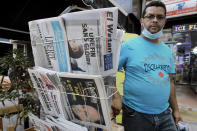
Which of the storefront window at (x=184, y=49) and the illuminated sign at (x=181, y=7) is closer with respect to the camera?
the illuminated sign at (x=181, y=7)

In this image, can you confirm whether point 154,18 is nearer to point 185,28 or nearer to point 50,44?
point 50,44

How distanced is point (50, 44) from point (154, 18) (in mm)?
819

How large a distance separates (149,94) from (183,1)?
292 cm

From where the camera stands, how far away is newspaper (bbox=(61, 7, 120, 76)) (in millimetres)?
464

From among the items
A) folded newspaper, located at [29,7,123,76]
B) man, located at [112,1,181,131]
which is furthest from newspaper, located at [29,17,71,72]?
man, located at [112,1,181,131]

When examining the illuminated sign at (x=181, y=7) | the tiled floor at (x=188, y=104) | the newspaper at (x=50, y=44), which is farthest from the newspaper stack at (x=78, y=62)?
the illuminated sign at (x=181, y=7)

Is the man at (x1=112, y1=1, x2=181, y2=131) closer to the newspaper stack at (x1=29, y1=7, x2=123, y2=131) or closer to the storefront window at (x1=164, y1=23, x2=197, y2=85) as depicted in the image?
the newspaper stack at (x1=29, y1=7, x2=123, y2=131)

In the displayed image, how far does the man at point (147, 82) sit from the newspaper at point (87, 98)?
50cm

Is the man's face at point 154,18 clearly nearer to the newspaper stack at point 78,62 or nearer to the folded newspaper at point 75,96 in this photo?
the newspaper stack at point 78,62

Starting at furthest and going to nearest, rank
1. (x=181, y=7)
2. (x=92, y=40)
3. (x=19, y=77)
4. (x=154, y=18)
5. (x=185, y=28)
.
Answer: (x=185, y=28) < (x=181, y=7) < (x=154, y=18) < (x=19, y=77) < (x=92, y=40)

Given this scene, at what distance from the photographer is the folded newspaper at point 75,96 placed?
0.47 m

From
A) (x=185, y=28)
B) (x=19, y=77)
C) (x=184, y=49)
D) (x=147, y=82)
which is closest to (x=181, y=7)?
(x=185, y=28)

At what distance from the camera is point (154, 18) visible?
1014mm

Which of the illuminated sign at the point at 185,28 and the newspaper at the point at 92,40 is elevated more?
the illuminated sign at the point at 185,28
